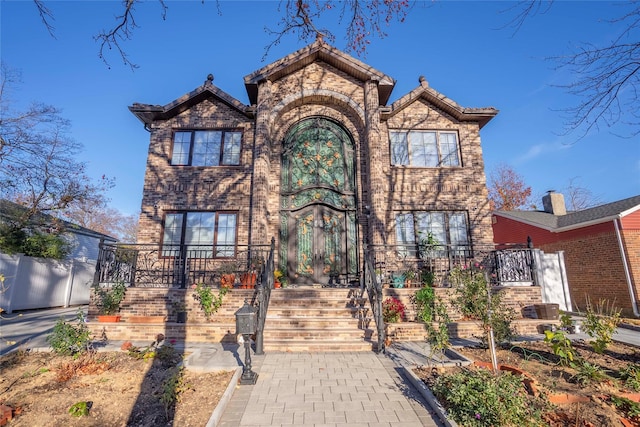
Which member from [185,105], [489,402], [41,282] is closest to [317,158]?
[185,105]

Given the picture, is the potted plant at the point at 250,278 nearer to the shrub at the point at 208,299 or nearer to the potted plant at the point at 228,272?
the potted plant at the point at 228,272

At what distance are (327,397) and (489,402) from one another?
198cm

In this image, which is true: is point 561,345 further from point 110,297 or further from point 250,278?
point 110,297

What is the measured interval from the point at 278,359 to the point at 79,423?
309 cm

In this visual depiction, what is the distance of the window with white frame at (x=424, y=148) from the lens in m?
11.7

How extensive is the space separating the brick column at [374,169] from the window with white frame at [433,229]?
1.24 metres

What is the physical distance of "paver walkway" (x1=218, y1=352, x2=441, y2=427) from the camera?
11.5ft

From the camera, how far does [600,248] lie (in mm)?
13156

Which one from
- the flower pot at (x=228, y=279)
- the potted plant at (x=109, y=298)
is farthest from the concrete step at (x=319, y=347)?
the potted plant at (x=109, y=298)

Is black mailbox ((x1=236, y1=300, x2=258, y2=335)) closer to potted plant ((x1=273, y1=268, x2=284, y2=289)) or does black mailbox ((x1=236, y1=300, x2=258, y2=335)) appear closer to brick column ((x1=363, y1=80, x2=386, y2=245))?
potted plant ((x1=273, y1=268, x2=284, y2=289))

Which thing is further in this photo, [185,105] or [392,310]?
[185,105]

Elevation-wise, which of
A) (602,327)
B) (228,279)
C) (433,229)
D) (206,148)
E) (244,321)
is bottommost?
(602,327)

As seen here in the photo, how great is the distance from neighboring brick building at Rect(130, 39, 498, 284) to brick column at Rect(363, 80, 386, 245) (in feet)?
0.12

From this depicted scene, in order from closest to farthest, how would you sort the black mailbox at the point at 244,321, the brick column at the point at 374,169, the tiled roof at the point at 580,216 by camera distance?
the black mailbox at the point at 244,321
the brick column at the point at 374,169
the tiled roof at the point at 580,216
